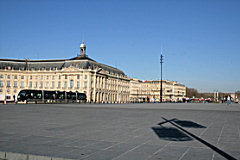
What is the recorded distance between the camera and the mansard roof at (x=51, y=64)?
108 meters

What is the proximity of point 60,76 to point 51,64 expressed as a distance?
9.26 metres

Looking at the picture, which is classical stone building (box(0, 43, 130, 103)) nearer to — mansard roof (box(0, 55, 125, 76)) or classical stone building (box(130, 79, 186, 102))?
mansard roof (box(0, 55, 125, 76))

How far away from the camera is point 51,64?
378 ft

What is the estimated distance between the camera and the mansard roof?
354 feet

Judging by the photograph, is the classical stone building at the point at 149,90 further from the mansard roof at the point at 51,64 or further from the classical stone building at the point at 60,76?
the mansard roof at the point at 51,64

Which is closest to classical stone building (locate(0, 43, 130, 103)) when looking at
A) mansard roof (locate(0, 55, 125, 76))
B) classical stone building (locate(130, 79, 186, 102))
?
mansard roof (locate(0, 55, 125, 76))

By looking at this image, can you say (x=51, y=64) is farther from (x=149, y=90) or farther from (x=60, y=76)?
(x=149, y=90)

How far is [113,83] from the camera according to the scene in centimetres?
12706

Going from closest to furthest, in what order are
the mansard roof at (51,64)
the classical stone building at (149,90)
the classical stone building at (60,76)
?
the classical stone building at (60,76)
the mansard roof at (51,64)
the classical stone building at (149,90)

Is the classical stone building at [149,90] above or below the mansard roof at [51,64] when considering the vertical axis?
below

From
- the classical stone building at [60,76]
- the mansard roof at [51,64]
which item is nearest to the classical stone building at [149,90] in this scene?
the classical stone building at [60,76]

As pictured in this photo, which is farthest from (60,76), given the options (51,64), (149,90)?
(149,90)

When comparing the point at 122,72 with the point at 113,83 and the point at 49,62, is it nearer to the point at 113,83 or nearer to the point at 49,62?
the point at 113,83

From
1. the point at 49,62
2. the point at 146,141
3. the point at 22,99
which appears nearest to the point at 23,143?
the point at 146,141
